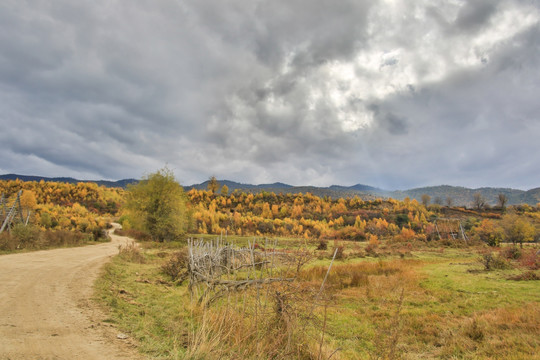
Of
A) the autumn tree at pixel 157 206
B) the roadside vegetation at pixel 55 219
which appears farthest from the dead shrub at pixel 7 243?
the autumn tree at pixel 157 206

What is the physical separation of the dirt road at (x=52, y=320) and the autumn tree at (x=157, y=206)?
25.6 metres

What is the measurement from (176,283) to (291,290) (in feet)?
34.2

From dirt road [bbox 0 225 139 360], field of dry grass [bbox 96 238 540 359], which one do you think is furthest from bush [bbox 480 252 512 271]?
dirt road [bbox 0 225 139 360]

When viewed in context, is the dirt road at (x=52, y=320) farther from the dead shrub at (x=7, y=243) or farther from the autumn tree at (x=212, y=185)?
the autumn tree at (x=212, y=185)

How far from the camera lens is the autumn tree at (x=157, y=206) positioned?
121 ft

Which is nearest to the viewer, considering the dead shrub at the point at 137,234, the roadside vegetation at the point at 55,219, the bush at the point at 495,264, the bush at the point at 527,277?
the bush at the point at 527,277

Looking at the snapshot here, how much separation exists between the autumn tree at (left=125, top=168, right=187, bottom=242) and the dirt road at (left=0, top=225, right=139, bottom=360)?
25604 millimetres

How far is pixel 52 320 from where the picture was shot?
6832 millimetres

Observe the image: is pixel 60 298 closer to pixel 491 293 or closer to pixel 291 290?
pixel 291 290

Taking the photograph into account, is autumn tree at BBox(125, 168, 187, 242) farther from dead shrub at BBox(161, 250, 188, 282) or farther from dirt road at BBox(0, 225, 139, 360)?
dirt road at BBox(0, 225, 139, 360)

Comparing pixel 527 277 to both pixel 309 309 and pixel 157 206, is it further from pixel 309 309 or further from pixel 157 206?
pixel 157 206

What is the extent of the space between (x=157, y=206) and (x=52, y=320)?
33171 mm

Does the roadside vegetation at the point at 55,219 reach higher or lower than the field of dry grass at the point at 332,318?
higher

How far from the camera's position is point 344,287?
1568 cm
